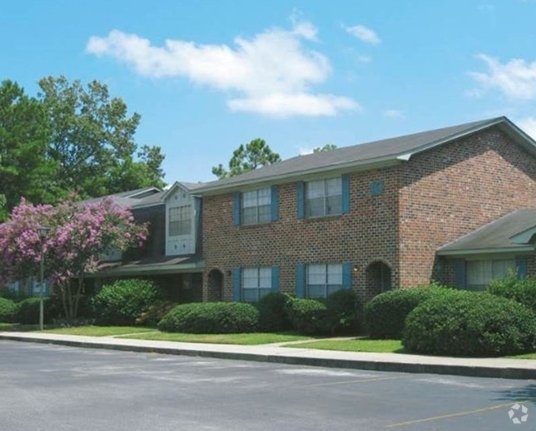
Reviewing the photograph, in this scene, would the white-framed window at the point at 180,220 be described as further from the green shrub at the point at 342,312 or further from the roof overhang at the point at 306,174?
the green shrub at the point at 342,312

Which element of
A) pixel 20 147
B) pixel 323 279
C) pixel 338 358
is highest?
pixel 20 147

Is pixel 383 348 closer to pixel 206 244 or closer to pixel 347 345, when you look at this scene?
pixel 347 345

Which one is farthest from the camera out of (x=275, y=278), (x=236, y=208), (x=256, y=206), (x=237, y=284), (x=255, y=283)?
(x=236, y=208)

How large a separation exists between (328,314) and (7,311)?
21380mm

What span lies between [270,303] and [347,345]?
640cm

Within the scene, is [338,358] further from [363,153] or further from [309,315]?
[363,153]

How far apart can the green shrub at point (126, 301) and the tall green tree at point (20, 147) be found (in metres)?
16.1

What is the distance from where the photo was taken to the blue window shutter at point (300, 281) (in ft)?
85.6

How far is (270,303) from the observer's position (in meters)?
26.1

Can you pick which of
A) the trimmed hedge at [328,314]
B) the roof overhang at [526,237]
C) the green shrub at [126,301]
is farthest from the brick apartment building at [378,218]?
the green shrub at [126,301]

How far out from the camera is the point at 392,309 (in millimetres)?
21562

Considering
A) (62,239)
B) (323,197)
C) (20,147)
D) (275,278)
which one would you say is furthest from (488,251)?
(20,147)

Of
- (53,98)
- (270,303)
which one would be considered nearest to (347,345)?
(270,303)

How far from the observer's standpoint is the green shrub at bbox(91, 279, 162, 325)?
31.1 meters
